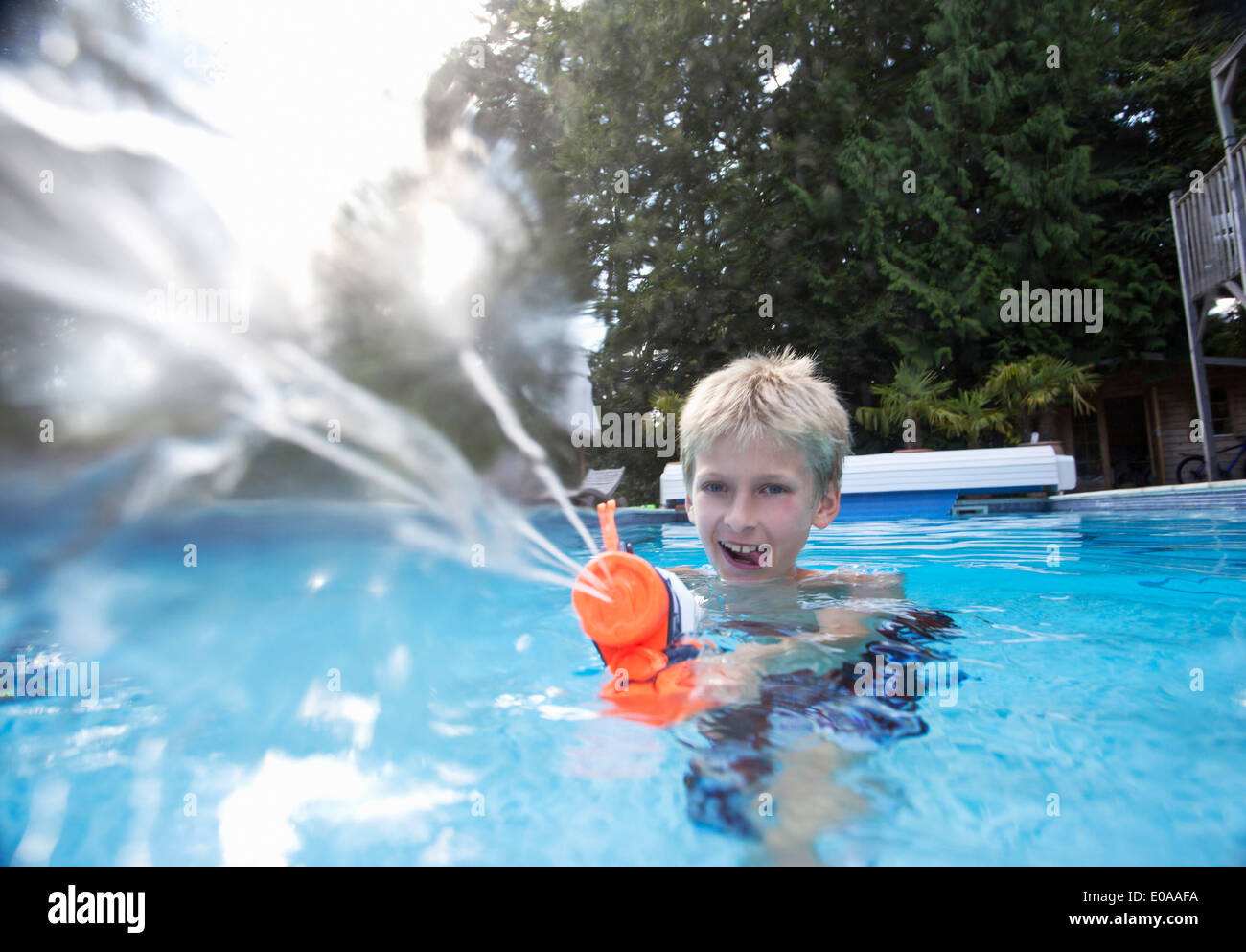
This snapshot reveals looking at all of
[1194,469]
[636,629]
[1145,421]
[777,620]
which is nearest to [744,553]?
[777,620]

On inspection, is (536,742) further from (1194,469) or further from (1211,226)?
(1194,469)

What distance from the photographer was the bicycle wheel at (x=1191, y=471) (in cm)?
1401

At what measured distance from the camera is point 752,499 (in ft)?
7.72

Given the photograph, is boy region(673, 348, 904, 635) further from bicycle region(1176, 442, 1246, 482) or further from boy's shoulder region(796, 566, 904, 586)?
bicycle region(1176, 442, 1246, 482)

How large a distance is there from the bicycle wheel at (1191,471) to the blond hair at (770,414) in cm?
1471

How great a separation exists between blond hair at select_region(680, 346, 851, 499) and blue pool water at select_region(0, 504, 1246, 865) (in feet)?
1.81

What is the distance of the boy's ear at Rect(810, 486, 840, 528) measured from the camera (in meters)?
2.67

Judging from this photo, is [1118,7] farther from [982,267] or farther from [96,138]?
[96,138]

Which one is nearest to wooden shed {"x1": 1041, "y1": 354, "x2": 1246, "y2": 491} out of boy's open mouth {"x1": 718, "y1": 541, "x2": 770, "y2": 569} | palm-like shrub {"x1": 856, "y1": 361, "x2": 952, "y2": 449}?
palm-like shrub {"x1": 856, "y1": 361, "x2": 952, "y2": 449}

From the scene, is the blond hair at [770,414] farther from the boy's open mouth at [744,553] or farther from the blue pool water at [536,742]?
the blue pool water at [536,742]

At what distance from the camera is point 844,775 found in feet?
4.66

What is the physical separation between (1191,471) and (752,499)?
16278mm

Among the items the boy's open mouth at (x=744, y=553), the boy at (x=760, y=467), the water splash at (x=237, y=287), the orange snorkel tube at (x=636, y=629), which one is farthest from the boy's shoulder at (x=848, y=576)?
the orange snorkel tube at (x=636, y=629)

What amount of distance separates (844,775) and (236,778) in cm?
130
